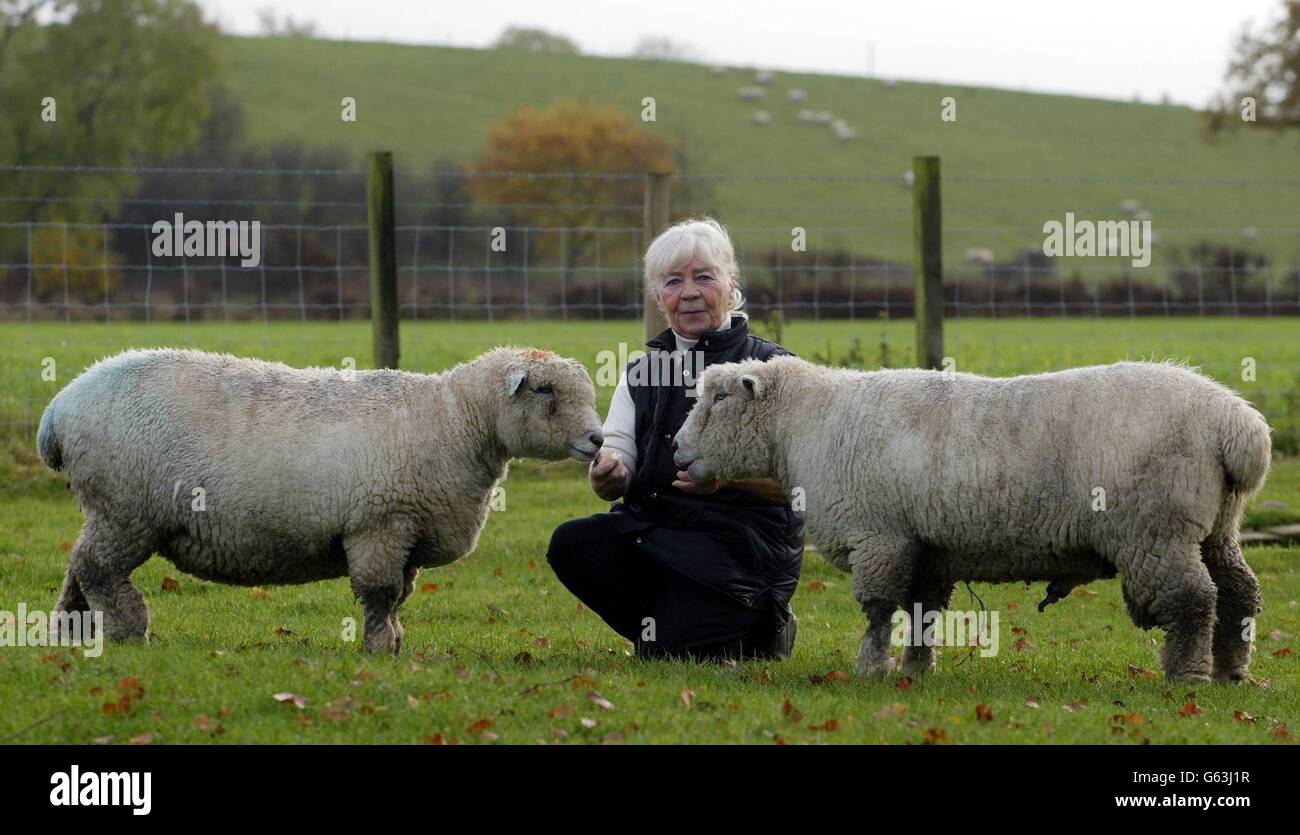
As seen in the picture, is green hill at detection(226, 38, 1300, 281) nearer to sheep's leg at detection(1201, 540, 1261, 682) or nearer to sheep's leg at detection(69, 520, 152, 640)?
sheep's leg at detection(1201, 540, 1261, 682)

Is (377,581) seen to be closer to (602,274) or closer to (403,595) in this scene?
(403,595)

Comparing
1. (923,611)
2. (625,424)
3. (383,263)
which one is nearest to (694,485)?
(625,424)

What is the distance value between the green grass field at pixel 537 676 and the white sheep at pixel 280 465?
46 cm

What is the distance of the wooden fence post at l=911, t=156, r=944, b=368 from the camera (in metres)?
11.7

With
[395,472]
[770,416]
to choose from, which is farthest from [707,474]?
[395,472]

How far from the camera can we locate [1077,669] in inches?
288

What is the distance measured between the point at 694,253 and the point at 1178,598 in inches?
111

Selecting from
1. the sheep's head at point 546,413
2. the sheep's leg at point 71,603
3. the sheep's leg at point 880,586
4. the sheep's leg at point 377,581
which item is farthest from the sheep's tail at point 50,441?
the sheep's leg at point 880,586

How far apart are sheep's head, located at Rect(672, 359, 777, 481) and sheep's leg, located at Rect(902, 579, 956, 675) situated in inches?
38.4

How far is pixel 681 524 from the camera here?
7.18m

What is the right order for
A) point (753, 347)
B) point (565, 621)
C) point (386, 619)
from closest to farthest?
point (386, 619) → point (753, 347) → point (565, 621)

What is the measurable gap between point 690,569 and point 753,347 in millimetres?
1280

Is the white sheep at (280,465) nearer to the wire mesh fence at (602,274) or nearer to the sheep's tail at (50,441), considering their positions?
the sheep's tail at (50,441)
